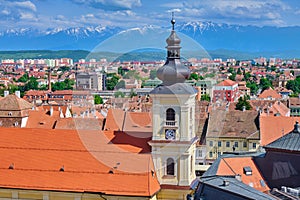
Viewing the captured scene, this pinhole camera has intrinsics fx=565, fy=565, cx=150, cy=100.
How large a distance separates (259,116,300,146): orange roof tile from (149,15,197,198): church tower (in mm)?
22393

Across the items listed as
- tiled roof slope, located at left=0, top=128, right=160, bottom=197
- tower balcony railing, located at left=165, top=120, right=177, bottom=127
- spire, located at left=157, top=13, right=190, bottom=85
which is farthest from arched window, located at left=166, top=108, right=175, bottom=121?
tiled roof slope, located at left=0, top=128, right=160, bottom=197

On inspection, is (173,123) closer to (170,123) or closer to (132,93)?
(170,123)

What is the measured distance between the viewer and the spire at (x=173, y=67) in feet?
93.1

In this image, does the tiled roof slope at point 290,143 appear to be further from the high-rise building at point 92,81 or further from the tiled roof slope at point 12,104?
the tiled roof slope at point 12,104

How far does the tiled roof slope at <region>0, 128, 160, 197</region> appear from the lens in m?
29.4

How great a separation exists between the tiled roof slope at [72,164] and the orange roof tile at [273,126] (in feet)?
78.8

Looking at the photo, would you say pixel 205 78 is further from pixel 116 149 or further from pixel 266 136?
pixel 266 136

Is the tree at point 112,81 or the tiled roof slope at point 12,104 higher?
the tree at point 112,81

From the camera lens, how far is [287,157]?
33.8 metres

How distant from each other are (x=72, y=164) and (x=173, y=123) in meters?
5.95

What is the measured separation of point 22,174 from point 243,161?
1317cm

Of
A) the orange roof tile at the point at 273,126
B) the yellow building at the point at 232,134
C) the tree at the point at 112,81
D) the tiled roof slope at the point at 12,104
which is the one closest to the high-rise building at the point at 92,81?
the tree at the point at 112,81

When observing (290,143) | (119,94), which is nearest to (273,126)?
(290,143)

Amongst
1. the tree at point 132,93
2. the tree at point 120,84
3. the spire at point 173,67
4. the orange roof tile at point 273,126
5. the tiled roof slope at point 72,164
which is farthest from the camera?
the orange roof tile at point 273,126
